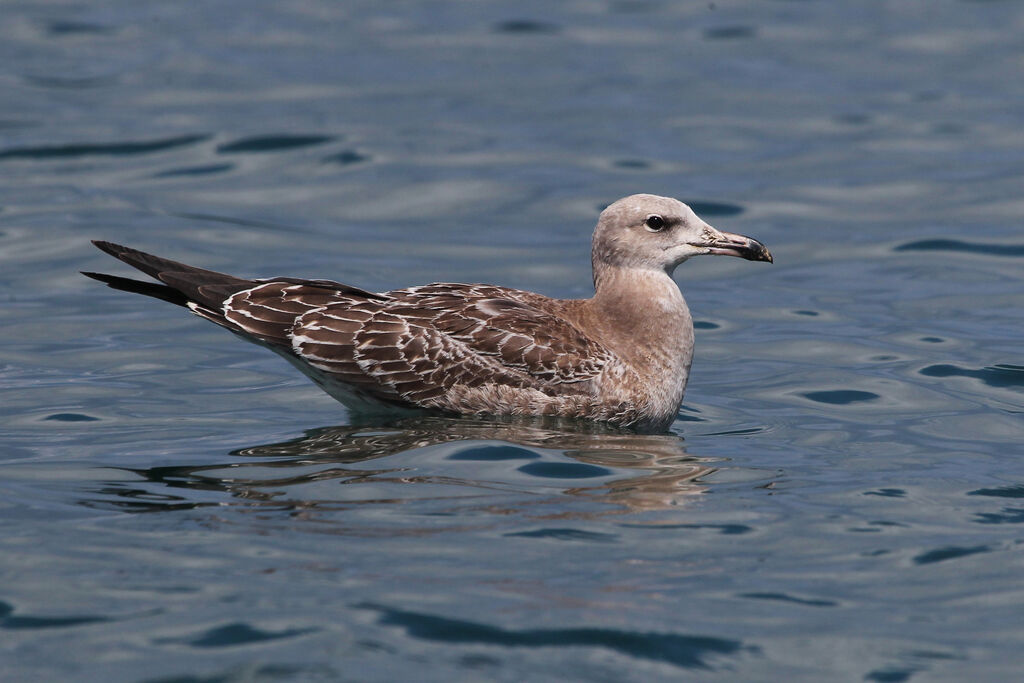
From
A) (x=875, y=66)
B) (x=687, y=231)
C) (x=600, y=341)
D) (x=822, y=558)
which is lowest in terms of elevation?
(x=822, y=558)

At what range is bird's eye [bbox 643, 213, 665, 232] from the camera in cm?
1120

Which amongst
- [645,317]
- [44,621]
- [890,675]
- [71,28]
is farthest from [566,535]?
[71,28]

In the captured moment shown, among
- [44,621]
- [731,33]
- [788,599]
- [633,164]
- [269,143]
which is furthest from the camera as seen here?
[731,33]

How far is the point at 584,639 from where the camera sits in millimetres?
7094

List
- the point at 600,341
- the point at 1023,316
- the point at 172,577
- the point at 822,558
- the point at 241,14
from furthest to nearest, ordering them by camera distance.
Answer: the point at 241,14 → the point at 1023,316 → the point at 600,341 → the point at 822,558 → the point at 172,577

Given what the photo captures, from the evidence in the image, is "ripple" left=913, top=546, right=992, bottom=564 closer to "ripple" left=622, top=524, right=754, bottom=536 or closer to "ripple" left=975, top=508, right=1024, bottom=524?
"ripple" left=975, top=508, right=1024, bottom=524

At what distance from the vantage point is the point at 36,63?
70.8 ft

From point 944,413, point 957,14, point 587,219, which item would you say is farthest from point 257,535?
point 957,14

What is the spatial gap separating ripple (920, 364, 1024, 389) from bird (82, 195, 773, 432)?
7.75ft

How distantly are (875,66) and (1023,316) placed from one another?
336 inches

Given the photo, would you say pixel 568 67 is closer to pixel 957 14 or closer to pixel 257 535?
pixel 957 14

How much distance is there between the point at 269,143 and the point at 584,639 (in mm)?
13220

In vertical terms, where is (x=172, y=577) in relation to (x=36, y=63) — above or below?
below

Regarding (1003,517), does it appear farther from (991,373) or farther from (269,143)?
(269,143)
